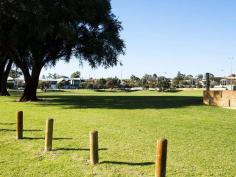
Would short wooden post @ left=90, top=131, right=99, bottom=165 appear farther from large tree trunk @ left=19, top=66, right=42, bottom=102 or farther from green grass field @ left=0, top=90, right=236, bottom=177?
large tree trunk @ left=19, top=66, right=42, bottom=102

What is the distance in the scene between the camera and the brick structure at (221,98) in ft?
92.4

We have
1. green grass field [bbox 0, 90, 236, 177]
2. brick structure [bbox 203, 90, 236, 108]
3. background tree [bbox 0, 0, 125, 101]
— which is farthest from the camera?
background tree [bbox 0, 0, 125, 101]

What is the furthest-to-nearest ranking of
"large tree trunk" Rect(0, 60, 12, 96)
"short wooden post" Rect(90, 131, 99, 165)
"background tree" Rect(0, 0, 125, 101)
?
1. "large tree trunk" Rect(0, 60, 12, 96)
2. "background tree" Rect(0, 0, 125, 101)
3. "short wooden post" Rect(90, 131, 99, 165)

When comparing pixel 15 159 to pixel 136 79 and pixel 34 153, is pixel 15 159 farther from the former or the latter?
pixel 136 79

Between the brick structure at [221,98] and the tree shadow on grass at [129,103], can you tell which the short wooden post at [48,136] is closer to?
the tree shadow on grass at [129,103]

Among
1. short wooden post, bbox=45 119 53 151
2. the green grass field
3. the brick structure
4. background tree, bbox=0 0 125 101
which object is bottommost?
the green grass field

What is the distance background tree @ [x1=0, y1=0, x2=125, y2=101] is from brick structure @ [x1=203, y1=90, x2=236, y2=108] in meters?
12.0

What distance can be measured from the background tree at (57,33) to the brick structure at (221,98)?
11961 millimetres

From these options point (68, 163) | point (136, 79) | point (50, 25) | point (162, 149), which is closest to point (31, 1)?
point (50, 25)

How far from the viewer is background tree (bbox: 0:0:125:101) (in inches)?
1364

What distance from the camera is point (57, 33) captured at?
36.8 m

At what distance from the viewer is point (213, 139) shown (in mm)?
13922

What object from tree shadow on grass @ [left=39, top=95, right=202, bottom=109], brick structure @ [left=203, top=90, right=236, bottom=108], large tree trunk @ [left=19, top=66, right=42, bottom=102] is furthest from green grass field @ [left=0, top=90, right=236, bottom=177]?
large tree trunk @ [left=19, top=66, right=42, bottom=102]

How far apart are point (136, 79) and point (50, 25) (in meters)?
134
